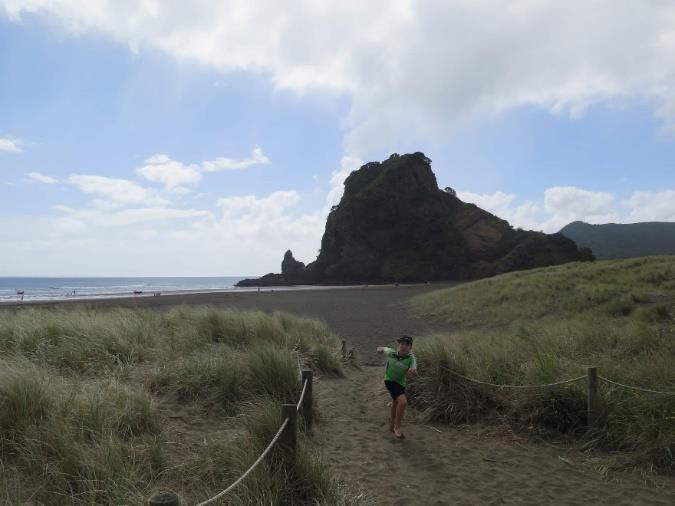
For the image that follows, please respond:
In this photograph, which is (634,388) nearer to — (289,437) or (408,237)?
(289,437)

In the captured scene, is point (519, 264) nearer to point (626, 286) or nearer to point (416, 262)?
point (416, 262)

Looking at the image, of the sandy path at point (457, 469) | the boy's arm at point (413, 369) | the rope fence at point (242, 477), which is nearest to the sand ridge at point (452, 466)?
the sandy path at point (457, 469)

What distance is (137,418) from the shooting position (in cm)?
501

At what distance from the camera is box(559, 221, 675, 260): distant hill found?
135 m

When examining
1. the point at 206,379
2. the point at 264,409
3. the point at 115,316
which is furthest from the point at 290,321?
→ the point at 264,409

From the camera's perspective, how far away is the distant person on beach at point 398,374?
6.41m

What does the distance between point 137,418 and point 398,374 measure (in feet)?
11.2

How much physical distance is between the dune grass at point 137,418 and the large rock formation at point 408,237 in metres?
78.1

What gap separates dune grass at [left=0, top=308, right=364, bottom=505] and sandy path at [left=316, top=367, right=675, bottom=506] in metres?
0.73

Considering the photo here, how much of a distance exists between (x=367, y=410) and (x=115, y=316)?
677 centimetres

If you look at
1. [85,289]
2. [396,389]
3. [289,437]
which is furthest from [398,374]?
[85,289]

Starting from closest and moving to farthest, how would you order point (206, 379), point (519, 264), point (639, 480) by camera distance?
1. point (639, 480)
2. point (206, 379)
3. point (519, 264)

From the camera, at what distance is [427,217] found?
94.8m

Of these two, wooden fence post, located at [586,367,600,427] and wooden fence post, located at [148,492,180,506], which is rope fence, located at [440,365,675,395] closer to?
wooden fence post, located at [586,367,600,427]
